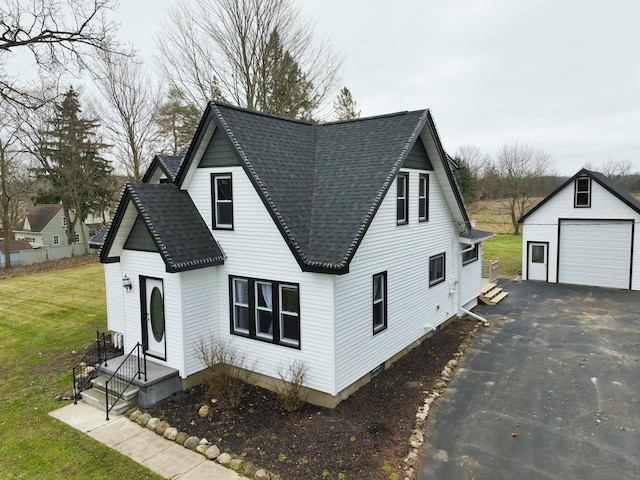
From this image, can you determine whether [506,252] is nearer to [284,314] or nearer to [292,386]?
[284,314]

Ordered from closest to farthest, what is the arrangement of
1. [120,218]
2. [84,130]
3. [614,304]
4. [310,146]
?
[120,218]
[310,146]
[614,304]
[84,130]

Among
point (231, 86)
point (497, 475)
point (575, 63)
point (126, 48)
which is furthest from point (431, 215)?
point (231, 86)

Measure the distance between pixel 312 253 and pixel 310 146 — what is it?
4.35m

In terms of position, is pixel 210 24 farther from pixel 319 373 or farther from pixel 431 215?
pixel 319 373

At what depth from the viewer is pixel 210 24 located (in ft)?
68.9

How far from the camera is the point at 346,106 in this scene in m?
36.1

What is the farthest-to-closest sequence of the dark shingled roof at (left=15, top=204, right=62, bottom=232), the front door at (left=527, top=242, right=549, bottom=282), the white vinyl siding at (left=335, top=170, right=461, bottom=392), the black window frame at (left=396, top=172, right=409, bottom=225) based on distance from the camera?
1. the dark shingled roof at (left=15, top=204, right=62, bottom=232)
2. the front door at (left=527, top=242, right=549, bottom=282)
3. the black window frame at (left=396, top=172, right=409, bottom=225)
4. the white vinyl siding at (left=335, top=170, right=461, bottom=392)

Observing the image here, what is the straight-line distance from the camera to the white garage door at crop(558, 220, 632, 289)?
64.5 feet

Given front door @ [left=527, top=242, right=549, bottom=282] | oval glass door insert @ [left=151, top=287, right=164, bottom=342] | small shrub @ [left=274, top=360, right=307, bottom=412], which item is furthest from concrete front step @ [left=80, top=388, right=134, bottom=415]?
front door @ [left=527, top=242, right=549, bottom=282]

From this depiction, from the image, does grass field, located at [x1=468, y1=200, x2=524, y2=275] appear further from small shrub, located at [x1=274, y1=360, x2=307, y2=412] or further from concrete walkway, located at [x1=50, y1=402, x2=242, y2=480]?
concrete walkway, located at [x1=50, y1=402, x2=242, y2=480]

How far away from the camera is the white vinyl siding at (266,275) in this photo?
343 inches

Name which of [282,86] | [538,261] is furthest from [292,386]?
[282,86]

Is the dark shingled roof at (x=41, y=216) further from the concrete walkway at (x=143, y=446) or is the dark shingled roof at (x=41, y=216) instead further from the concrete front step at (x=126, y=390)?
the concrete walkway at (x=143, y=446)

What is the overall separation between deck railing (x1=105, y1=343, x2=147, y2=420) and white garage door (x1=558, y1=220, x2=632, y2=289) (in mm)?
20875
